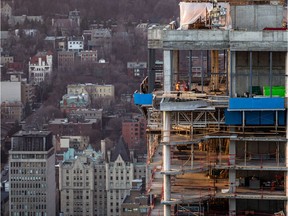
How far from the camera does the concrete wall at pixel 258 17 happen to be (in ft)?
41.2

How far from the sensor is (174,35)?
12055 millimetres

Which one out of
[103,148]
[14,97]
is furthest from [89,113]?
[103,148]

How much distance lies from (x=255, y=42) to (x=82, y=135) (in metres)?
90.2

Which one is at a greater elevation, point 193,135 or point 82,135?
point 193,135

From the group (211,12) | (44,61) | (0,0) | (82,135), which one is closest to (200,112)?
(211,12)

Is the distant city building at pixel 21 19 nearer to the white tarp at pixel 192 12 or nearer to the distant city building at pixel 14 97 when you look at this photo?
the distant city building at pixel 14 97

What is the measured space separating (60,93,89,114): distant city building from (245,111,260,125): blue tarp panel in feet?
336

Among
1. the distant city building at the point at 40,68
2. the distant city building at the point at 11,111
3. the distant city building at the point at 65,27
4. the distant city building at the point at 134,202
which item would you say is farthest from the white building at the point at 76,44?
the distant city building at the point at 134,202

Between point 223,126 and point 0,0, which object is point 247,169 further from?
point 0,0

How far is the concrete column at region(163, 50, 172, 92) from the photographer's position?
12.2 meters

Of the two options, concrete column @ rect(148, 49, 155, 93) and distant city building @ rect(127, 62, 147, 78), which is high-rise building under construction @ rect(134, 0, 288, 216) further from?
distant city building @ rect(127, 62, 147, 78)

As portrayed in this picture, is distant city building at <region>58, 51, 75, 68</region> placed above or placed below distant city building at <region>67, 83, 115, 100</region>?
above

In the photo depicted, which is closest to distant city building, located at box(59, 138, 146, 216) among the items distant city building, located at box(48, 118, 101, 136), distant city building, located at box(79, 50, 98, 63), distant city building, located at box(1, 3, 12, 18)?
distant city building, located at box(48, 118, 101, 136)

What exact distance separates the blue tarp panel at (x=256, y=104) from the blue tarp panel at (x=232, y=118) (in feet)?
0.56
